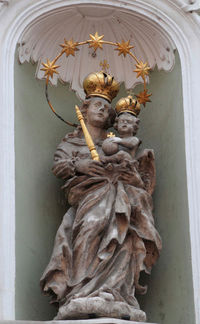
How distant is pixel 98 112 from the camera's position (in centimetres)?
698

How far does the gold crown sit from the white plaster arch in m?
0.40

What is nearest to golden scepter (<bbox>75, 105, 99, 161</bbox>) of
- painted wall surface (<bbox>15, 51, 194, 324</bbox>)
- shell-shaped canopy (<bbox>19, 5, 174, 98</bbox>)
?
painted wall surface (<bbox>15, 51, 194, 324</bbox>)

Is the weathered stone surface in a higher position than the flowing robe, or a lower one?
lower

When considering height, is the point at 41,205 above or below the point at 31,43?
below

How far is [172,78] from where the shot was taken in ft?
23.7

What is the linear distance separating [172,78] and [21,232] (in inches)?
51.5

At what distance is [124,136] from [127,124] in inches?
2.6

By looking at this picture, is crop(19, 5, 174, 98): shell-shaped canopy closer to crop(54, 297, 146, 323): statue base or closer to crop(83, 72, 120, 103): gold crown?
crop(83, 72, 120, 103): gold crown

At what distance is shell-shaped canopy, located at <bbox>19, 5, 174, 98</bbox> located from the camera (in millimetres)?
7238

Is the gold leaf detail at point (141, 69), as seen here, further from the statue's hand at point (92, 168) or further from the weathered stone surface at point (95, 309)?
the weathered stone surface at point (95, 309)

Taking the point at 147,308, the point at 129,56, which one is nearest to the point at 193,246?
the point at 147,308

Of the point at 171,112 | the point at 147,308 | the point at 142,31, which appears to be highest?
the point at 142,31

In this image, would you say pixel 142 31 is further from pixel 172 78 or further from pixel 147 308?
pixel 147 308

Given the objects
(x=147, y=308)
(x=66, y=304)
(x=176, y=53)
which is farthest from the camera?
(x=176, y=53)
